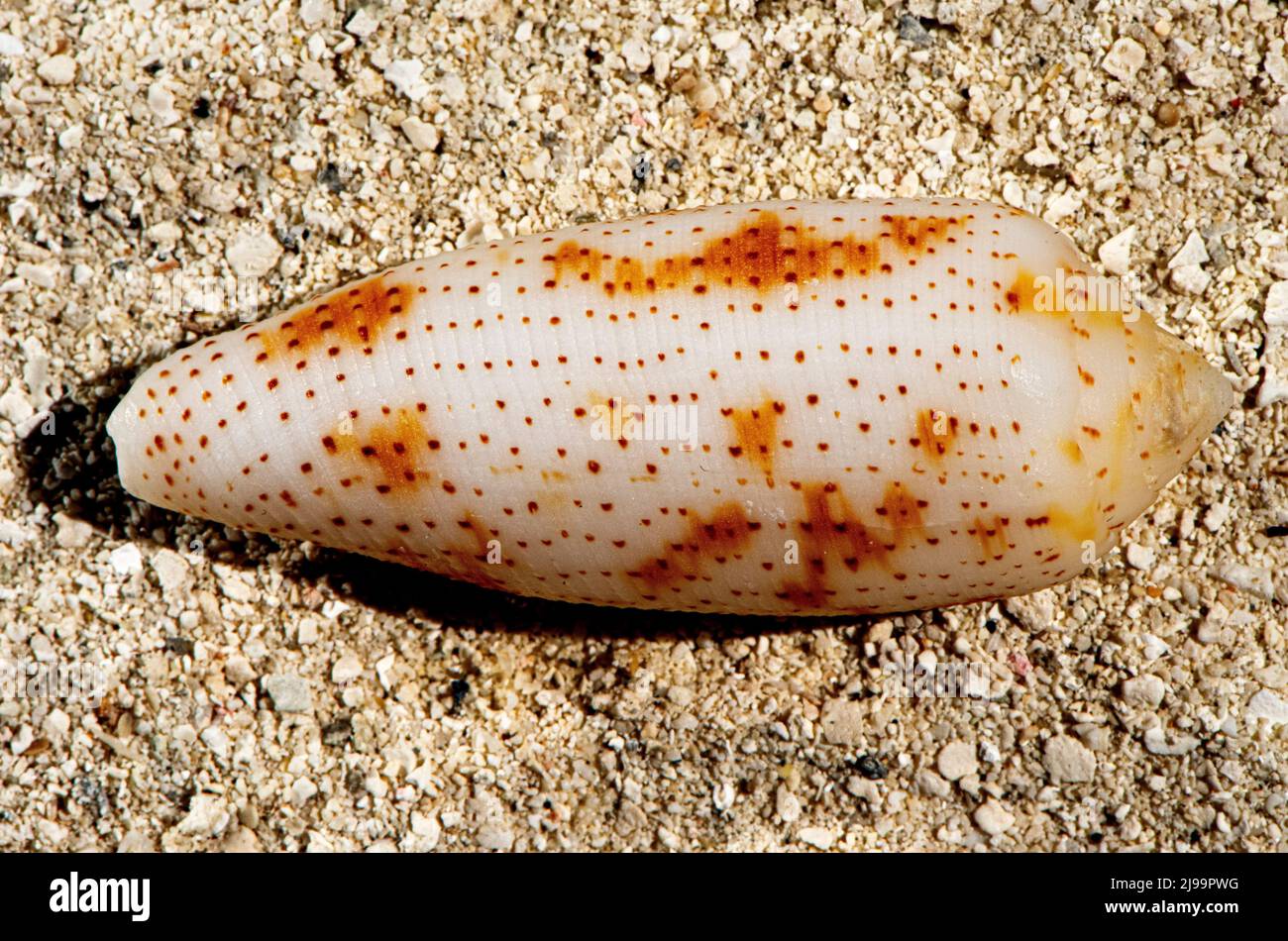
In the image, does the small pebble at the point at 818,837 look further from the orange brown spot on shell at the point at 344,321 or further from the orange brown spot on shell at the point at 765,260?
the orange brown spot on shell at the point at 344,321

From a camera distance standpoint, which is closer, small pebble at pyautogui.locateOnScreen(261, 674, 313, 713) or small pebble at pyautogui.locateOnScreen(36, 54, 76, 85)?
small pebble at pyautogui.locateOnScreen(261, 674, 313, 713)

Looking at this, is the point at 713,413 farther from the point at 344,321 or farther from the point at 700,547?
the point at 344,321

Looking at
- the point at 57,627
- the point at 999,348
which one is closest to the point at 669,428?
the point at 999,348

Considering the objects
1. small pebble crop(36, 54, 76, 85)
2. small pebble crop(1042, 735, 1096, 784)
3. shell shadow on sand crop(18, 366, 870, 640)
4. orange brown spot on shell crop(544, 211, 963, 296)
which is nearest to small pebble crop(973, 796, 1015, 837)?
small pebble crop(1042, 735, 1096, 784)

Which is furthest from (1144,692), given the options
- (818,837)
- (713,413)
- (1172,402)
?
(713,413)

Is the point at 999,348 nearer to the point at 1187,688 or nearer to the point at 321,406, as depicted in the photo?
the point at 1187,688

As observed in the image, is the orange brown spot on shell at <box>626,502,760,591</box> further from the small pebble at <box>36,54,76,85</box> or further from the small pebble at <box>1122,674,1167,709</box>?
the small pebble at <box>36,54,76,85</box>

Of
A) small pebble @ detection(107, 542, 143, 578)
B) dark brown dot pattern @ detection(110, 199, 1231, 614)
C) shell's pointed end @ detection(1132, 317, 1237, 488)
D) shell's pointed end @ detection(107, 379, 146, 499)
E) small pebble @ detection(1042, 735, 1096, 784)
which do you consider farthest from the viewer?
small pebble @ detection(107, 542, 143, 578)

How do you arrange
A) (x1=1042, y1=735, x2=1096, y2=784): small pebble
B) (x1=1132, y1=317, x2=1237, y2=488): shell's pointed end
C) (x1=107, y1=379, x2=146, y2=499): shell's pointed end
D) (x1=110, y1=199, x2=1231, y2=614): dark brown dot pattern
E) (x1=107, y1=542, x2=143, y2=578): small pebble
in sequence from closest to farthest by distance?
(x1=110, y1=199, x2=1231, y2=614): dark brown dot pattern → (x1=1132, y1=317, x2=1237, y2=488): shell's pointed end → (x1=107, y1=379, x2=146, y2=499): shell's pointed end → (x1=1042, y1=735, x2=1096, y2=784): small pebble → (x1=107, y1=542, x2=143, y2=578): small pebble
